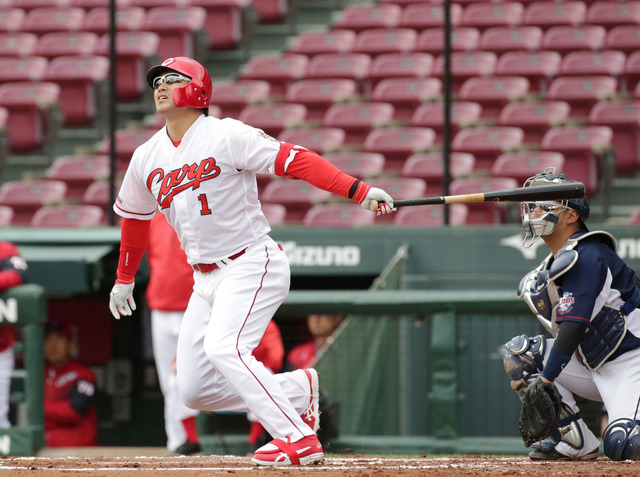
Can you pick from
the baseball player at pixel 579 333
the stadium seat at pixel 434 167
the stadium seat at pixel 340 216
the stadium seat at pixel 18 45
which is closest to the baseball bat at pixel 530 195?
the baseball player at pixel 579 333

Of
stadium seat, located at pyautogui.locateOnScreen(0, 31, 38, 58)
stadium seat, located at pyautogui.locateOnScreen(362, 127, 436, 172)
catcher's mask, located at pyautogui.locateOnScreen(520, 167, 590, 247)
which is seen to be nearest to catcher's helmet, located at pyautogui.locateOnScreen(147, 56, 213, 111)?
catcher's mask, located at pyautogui.locateOnScreen(520, 167, 590, 247)

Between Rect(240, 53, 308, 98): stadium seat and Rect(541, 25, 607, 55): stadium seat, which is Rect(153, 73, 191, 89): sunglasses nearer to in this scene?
Rect(240, 53, 308, 98): stadium seat

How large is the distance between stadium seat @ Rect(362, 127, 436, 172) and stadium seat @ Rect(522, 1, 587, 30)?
194 centimetres

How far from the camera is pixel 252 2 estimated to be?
11.0 meters

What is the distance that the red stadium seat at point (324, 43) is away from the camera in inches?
405

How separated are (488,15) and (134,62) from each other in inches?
131

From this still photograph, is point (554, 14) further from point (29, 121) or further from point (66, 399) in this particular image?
point (66, 399)

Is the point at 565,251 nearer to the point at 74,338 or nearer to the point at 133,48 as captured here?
the point at 74,338

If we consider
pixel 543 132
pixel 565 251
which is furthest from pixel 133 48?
pixel 565 251

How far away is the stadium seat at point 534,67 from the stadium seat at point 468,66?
0.30 ft

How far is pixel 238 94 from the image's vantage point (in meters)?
9.57

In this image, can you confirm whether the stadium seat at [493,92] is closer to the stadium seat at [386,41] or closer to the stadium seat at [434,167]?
the stadium seat at [434,167]

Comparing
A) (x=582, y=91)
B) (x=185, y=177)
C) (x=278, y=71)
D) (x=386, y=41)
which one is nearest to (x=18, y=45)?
(x=278, y=71)

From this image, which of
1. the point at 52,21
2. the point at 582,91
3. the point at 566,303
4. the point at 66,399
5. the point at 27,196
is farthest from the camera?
the point at 52,21
